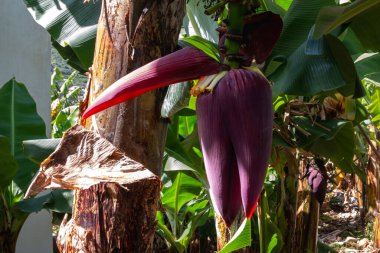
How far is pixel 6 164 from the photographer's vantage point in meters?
1.82

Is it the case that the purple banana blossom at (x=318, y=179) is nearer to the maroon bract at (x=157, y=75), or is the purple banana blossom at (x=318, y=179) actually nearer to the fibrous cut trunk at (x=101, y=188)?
the fibrous cut trunk at (x=101, y=188)

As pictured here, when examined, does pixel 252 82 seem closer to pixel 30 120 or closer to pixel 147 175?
pixel 147 175

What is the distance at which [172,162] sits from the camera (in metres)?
1.79

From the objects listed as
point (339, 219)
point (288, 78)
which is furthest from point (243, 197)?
point (339, 219)

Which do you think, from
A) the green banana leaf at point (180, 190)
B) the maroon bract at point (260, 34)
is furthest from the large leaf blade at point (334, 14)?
the green banana leaf at point (180, 190)

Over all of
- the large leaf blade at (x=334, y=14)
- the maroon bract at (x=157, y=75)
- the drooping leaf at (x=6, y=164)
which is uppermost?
the large leaf blade at (x=334, y=14)

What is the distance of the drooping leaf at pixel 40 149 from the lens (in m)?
1.33

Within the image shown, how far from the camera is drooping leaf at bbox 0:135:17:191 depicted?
1.75 m

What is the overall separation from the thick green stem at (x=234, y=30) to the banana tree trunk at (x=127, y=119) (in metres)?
0.19

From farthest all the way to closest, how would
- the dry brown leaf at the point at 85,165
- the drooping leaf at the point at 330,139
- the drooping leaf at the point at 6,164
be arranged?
the drooping leaf at the point at 6,164 < the drooping leaf at the point at 330,139 < the dry brown leaf at the point at 85,165

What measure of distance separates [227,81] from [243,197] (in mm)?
105

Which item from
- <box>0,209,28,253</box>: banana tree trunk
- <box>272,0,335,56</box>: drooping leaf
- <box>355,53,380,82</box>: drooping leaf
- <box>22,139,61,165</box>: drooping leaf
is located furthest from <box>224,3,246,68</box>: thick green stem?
<box>0,209,28,253</box>: banana tree trunk

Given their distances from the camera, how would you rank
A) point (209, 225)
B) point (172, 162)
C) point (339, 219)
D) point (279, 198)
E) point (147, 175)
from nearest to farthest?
point (147, 175)
point (172, 162)
point (279, 198)
point (209, 225)
point (339, 219)

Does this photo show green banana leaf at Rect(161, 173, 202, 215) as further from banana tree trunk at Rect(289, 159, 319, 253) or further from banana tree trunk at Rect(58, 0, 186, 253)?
banana tree trunk at Rect(58, 0, 186, 253)
